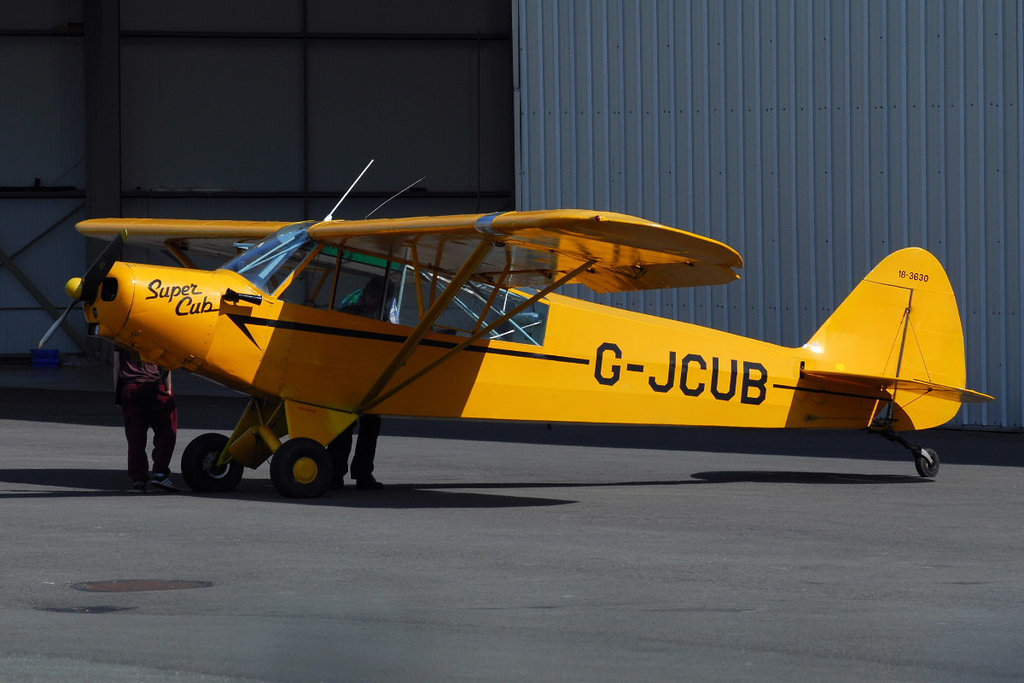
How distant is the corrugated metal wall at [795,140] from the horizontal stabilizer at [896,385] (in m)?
6.20

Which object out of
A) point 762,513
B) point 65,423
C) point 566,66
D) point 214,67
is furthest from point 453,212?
point 762,513

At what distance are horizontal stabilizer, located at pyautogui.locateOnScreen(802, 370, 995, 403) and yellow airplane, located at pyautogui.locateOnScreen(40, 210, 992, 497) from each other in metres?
0.03

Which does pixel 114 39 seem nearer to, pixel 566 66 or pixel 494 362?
pixel 566 66

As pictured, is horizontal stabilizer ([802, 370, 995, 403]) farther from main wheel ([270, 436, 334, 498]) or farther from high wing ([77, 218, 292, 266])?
high wing ([77, 218, 292, 266])

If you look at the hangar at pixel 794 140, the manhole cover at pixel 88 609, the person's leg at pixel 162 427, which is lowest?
the manhole cover at pixel 88 609

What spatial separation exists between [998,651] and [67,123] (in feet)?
107

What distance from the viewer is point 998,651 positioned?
20.6ft

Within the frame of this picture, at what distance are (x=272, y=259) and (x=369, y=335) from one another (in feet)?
3.36

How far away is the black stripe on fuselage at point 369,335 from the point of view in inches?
466

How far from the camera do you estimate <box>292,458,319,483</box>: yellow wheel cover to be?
1169cm

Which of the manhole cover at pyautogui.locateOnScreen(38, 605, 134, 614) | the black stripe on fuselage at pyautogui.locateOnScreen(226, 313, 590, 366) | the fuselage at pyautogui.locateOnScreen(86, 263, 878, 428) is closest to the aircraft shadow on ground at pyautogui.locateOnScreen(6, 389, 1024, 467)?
the fuselage at pyautogui.locateOnScreen(86, 263, 878, 428)

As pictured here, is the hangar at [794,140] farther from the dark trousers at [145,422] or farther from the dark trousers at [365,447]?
the dark trousers at [145,422]

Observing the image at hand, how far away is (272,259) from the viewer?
39.8ft

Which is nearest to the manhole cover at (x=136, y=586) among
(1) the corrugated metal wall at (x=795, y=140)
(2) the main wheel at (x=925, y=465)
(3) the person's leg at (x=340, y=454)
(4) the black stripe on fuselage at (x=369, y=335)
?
(4) the black stripe on fuselage at (x=369, y=335)
